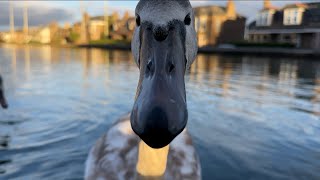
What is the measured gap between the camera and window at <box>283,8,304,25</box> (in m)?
46.2

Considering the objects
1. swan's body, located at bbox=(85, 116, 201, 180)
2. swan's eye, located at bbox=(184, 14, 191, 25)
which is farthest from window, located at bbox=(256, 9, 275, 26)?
swan's eye, located at bbox=(184, 14, 191, 25)

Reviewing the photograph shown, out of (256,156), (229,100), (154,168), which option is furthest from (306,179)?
(229,100)

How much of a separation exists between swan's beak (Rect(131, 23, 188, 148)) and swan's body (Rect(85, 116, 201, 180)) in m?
1.71

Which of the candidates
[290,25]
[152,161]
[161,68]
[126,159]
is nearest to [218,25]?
[290,25]

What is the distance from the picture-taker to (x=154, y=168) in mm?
3170

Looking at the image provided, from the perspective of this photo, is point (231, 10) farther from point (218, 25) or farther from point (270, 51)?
Result: point (270, 51)

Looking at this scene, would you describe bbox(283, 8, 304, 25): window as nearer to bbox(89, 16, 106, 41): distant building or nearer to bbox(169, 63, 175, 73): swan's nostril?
bbox(169, 63, 175, 73): swan's nostril

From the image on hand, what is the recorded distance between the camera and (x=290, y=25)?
4872cm

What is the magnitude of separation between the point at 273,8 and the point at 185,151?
5657cm

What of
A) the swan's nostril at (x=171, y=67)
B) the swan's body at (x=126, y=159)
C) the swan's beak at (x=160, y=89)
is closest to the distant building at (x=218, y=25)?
the swan's body at (x=126, y=159)

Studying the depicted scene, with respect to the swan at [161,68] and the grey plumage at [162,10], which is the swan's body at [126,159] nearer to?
the swan at [161,68]

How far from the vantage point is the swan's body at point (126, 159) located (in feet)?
11.7

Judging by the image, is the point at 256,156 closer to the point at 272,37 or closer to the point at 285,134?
the point at 285,134

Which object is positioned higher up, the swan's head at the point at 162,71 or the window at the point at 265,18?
the window at the point at 265,18
